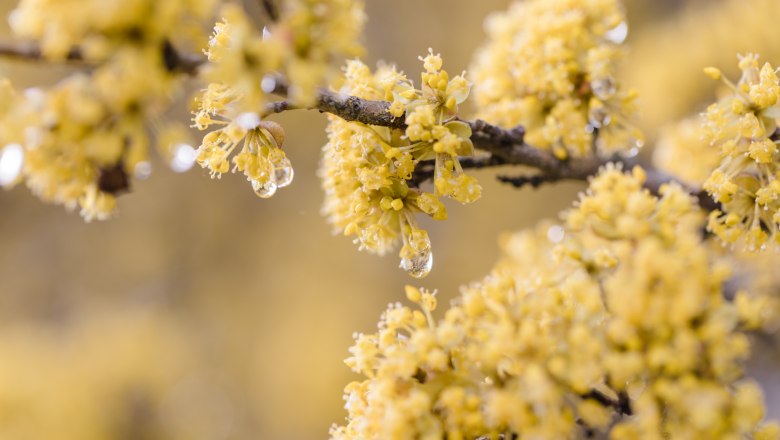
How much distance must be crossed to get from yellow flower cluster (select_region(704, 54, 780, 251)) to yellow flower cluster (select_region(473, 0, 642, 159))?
0.18 m

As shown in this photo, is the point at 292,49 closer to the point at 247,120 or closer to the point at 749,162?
the point at 247,120

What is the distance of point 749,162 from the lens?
1030mm

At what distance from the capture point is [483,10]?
3289 mm

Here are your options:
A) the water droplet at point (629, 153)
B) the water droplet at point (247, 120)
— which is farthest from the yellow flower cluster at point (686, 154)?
the water droplet at point (247, 120)

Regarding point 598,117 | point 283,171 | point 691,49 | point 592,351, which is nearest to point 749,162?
point 598,117

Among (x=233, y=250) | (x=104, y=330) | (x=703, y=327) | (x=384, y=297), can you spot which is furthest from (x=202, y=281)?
(x=703, y=327)

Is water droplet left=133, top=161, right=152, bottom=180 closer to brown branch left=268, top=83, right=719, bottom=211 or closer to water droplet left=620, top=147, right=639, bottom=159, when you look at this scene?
brown branch left=268, top=83, right=719, bottom=211

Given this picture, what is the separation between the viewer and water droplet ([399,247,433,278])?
1014 millimetres

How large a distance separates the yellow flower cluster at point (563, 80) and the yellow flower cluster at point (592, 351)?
0.27 metres

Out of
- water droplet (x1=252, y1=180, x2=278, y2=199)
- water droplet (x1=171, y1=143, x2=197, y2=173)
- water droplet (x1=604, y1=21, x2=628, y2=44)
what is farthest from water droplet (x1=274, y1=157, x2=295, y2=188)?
water droplet (x1=604, y1=21, x2=628, y2=44)

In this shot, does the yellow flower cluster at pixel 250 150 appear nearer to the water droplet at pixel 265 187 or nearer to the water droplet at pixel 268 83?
the water droplet at pixel 265 187

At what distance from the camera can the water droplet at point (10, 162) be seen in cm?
68

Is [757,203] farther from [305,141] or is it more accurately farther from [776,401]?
[305,141]

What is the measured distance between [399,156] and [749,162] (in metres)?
0.54
